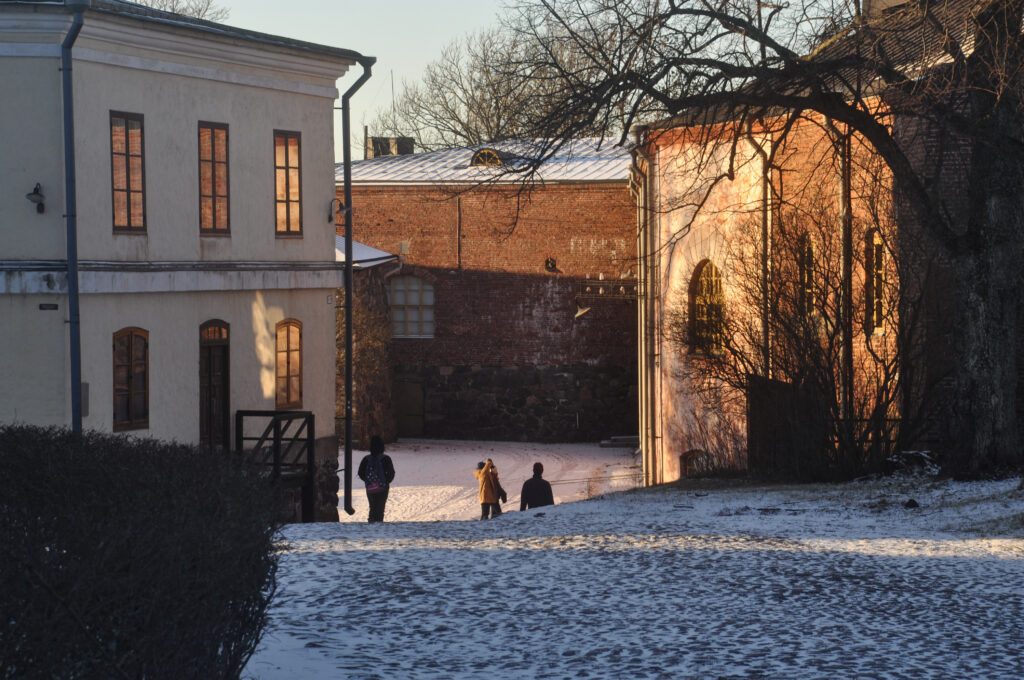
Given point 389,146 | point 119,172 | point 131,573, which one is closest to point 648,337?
point 119,172

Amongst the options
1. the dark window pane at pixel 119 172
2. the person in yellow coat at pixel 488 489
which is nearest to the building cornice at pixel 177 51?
the dark window pane at pixel 119 172

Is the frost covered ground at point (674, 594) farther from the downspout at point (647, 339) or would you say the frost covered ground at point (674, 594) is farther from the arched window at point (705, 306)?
the downspout at point (647, 339)

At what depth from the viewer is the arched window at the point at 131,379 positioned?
16156 mm

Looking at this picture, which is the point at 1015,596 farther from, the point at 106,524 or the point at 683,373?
the point at 683,373

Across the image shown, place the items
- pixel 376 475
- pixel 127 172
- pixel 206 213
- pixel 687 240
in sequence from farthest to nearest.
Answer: pixel 687 240 < pixel 206 213 < pixel 127 172 < pixel 376 475

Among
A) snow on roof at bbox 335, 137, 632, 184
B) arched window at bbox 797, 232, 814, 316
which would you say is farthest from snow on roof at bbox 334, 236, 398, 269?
arched window at bbox 797, 232, 814, 316

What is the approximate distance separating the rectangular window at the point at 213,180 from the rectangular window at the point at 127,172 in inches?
43.3

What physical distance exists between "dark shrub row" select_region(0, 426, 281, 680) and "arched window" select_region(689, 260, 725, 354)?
1437cm

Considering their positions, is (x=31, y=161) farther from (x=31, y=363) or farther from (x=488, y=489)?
(x=488, y=489)

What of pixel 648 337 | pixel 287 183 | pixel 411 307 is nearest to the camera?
pixel 287 183

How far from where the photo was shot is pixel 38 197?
1539 centimetres

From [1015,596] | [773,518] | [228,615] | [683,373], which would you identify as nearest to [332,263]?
[683,373]

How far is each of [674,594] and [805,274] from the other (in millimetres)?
10211

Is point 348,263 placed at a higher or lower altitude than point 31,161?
lower
